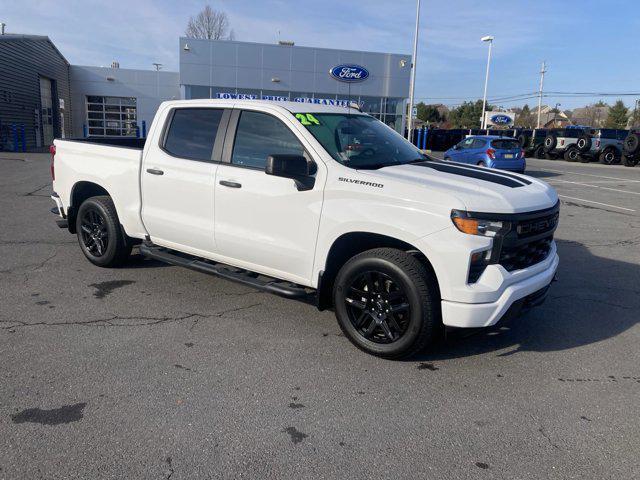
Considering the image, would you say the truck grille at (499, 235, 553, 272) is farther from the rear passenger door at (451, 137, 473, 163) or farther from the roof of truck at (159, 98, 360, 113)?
the rear passenger door at (451, 137, 473, 163)

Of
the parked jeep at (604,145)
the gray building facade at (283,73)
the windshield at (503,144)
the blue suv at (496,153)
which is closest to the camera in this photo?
the blue suv at (496,153)

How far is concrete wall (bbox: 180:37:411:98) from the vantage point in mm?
32875

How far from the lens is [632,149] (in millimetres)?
27672

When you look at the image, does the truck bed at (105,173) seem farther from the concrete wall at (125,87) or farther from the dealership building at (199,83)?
the concrete wall at (125,87)

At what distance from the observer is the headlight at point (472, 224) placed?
357 cm

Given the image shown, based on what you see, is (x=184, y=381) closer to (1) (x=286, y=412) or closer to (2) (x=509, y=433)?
(1) (x=286, y=412)

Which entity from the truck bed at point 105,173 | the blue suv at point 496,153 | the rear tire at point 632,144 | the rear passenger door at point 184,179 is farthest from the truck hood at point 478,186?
the rear tire at point 632,144

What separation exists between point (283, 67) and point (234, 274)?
31098 mm

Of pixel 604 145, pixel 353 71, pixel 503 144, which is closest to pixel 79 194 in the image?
pixel 503 144

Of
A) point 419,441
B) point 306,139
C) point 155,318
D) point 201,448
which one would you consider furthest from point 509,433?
point 155,318

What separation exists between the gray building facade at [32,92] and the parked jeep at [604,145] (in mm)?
29789

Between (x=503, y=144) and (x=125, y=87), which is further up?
(x=125, y=87)

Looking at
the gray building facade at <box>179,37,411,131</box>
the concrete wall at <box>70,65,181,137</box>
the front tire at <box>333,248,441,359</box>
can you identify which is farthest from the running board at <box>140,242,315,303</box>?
the concrete wall at <box>70,65,181,137</box>

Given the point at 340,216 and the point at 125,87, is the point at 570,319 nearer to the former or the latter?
the point at 340,216
